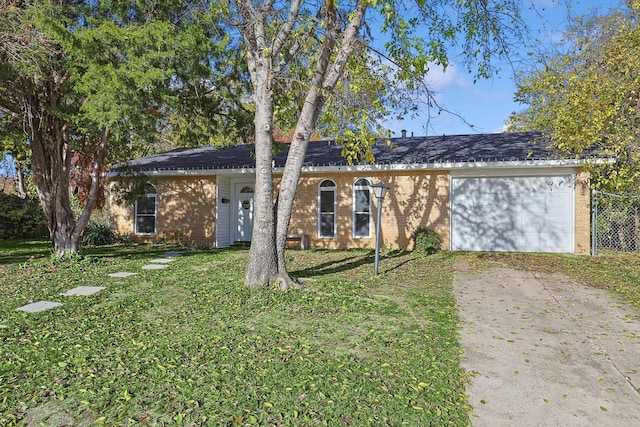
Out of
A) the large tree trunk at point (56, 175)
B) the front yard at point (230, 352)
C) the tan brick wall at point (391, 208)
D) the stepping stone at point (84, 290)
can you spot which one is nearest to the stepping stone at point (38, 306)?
the front yard at point (230, 352)

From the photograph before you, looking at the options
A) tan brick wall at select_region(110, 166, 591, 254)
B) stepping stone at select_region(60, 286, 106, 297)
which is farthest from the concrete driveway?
tan brick wall at select_region(110, 166, 591, 254)

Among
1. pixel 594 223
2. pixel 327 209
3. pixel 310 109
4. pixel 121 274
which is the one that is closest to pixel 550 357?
pixel 310 109

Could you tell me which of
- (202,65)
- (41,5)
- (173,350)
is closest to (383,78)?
(202,65)

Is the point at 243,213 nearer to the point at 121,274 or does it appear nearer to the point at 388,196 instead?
the point at 388,196

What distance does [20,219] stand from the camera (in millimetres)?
15625

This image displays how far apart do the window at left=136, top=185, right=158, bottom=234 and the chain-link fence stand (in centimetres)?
1299

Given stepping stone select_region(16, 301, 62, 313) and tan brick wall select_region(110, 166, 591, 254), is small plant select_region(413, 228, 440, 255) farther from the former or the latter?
stepping stone select_region(16, 301, 62, 313)

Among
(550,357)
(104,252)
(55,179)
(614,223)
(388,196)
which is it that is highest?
(55,179)

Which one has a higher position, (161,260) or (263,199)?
(263,199)

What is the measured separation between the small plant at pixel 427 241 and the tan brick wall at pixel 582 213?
11.7 feet

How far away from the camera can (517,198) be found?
38.6 ft

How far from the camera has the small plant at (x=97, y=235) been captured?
13.6 meters

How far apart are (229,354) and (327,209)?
935 cm

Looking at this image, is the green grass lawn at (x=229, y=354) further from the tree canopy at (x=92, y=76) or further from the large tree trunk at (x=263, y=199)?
the tree canopy at (x=92, y=76)
